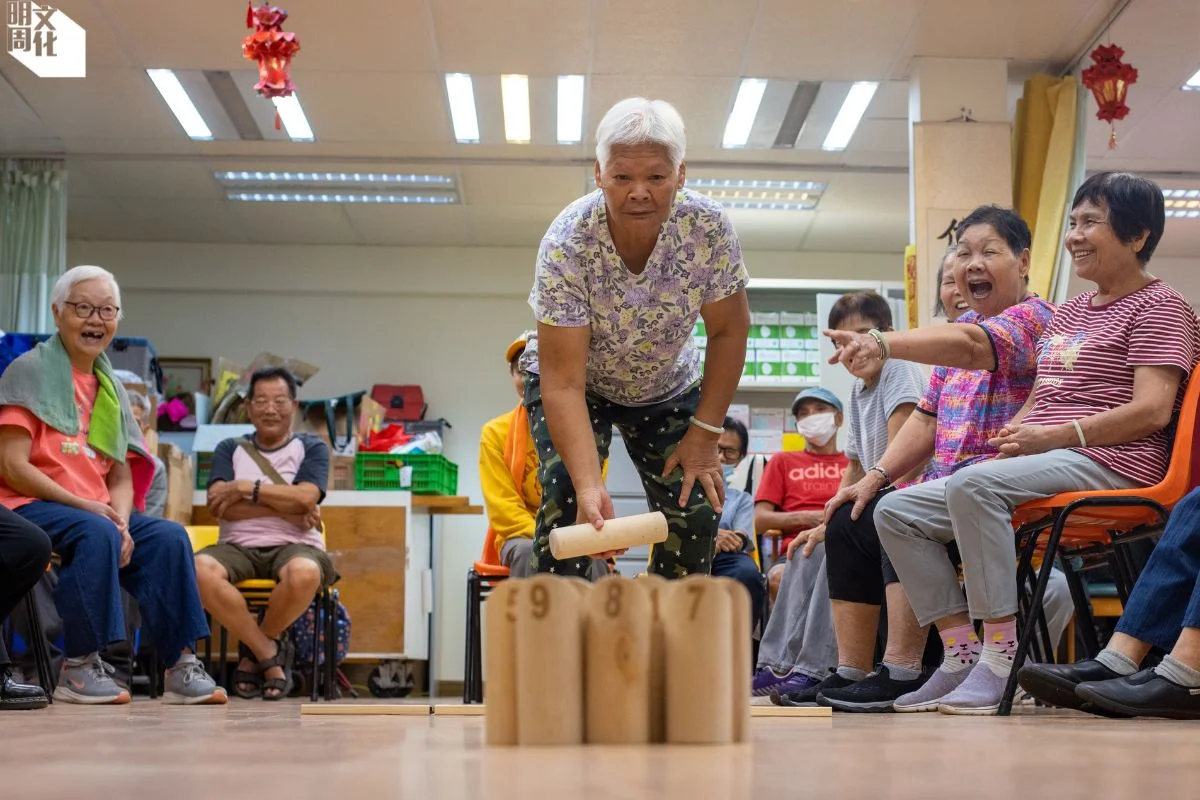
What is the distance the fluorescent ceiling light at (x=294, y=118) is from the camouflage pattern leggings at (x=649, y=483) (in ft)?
12.6

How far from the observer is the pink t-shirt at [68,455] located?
319 cm

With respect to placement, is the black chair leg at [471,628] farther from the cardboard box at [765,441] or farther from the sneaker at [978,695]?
the cardboard box at [765,441]

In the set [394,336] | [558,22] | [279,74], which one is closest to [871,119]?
[558,22]

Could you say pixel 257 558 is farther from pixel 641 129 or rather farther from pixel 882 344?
pixel 641 129

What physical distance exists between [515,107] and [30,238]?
8.35 feet

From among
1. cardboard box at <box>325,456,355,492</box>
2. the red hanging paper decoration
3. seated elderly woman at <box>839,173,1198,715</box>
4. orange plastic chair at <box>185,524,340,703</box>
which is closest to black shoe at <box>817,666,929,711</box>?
seated elderly woman at <box>839,173,1198,715</box>

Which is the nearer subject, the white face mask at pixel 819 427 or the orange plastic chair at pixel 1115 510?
the orange plastic chair at pixel 1115 510

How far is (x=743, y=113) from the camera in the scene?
6043mm

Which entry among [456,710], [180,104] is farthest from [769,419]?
[456,710]

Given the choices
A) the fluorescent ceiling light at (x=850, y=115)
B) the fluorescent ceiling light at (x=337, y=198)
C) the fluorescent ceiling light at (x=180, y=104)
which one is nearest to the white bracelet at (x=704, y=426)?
the fluorescent ceiling light at (x=850, y=115)

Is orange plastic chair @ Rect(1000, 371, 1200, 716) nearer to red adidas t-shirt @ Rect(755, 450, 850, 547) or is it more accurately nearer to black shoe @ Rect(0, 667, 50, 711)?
black shoe @ Rect(0, 667, 50, 711)

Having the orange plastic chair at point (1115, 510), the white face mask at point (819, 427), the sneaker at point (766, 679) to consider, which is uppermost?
the white face mask at point (819, 427)

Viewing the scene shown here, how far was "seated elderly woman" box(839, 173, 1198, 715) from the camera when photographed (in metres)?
2.36

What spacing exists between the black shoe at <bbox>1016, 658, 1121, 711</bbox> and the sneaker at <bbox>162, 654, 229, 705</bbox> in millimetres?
2058
